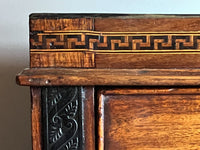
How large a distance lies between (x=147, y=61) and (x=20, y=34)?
1.80 feet

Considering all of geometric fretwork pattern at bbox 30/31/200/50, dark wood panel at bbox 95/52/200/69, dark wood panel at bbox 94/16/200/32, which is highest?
dark wood panel at bbox 94/16/200/32

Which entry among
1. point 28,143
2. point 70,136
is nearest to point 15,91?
point 28,143

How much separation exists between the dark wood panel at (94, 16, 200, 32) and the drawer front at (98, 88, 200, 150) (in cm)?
9

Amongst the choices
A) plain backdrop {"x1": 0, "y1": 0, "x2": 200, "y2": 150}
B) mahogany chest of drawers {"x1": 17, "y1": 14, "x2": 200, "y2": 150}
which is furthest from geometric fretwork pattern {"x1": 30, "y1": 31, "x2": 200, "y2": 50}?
plain backdrop {"x1": 0, "y1": 0, "x2": 200, "y2": 150}

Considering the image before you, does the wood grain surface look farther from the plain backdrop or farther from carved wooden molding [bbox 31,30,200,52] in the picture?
the plain backdrop

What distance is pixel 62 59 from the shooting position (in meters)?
0.59

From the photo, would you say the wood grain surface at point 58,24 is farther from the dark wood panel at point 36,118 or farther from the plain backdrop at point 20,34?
the plain backdrop at point 20,34

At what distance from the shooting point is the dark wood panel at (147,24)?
593mm

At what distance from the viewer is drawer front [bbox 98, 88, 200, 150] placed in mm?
586

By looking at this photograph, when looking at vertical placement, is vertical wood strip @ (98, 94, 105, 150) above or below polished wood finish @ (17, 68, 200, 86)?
below

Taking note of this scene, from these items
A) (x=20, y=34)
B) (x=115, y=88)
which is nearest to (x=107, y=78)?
(x=115, y=88)

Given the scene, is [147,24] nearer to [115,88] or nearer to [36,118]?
[115,88]

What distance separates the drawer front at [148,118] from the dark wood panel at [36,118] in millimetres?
88

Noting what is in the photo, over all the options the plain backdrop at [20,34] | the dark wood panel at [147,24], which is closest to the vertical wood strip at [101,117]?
the dark wood panel at [147,24]
